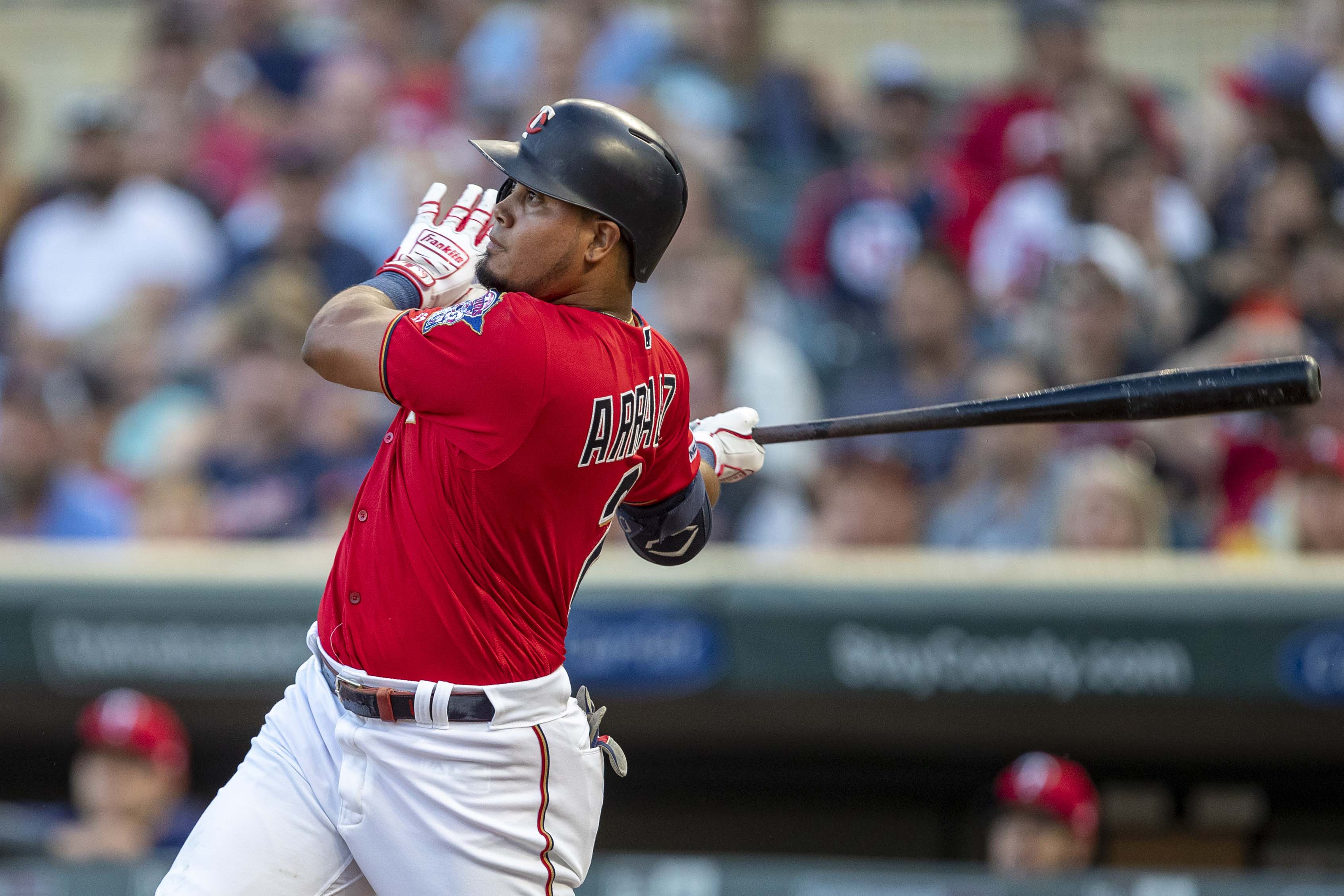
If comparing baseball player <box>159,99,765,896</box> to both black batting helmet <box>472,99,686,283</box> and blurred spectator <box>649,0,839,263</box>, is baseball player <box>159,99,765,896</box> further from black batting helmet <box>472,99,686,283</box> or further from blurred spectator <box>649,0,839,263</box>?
blurred spectator <box>649,0,839,263</box>

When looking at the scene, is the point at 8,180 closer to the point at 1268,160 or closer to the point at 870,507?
the point at 870,507

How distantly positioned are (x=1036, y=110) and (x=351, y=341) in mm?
4976

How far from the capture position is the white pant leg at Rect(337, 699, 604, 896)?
8.59ft

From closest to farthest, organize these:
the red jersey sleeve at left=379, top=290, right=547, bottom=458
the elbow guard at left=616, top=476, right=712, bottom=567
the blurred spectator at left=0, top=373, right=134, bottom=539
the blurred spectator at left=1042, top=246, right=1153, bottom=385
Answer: the red jersey sleeve at left=379, top=290, right=547, bottom=458 < the elbow guard at left=616, top=476, right=712, bottom=567 < the blurred spectator at left=1042, top=246, right=1153, bottom=385 < the blurred spectator at left=0, top=373, right=134, bottom=539

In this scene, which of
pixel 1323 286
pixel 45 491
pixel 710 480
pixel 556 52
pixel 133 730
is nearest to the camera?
pixel 710 480

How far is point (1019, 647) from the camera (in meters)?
5.18

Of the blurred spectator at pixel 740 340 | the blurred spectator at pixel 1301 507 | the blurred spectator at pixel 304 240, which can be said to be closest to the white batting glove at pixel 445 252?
the blurred spectator at pixel 740 340

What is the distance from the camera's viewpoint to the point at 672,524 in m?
3.00

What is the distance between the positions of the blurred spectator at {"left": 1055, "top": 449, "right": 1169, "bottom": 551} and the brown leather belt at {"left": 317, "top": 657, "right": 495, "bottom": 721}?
313cm

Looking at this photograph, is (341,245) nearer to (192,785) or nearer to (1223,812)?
(192,785)

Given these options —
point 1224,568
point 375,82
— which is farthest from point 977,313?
point 375,82

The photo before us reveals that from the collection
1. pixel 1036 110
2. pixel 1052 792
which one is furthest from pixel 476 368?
pixel 1036 110

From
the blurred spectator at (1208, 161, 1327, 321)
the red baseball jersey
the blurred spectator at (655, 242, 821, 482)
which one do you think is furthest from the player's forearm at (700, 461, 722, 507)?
the blurred spectator at (1208, 161, 1327, 321)

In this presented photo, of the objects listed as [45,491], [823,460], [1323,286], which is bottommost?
[45,491]
